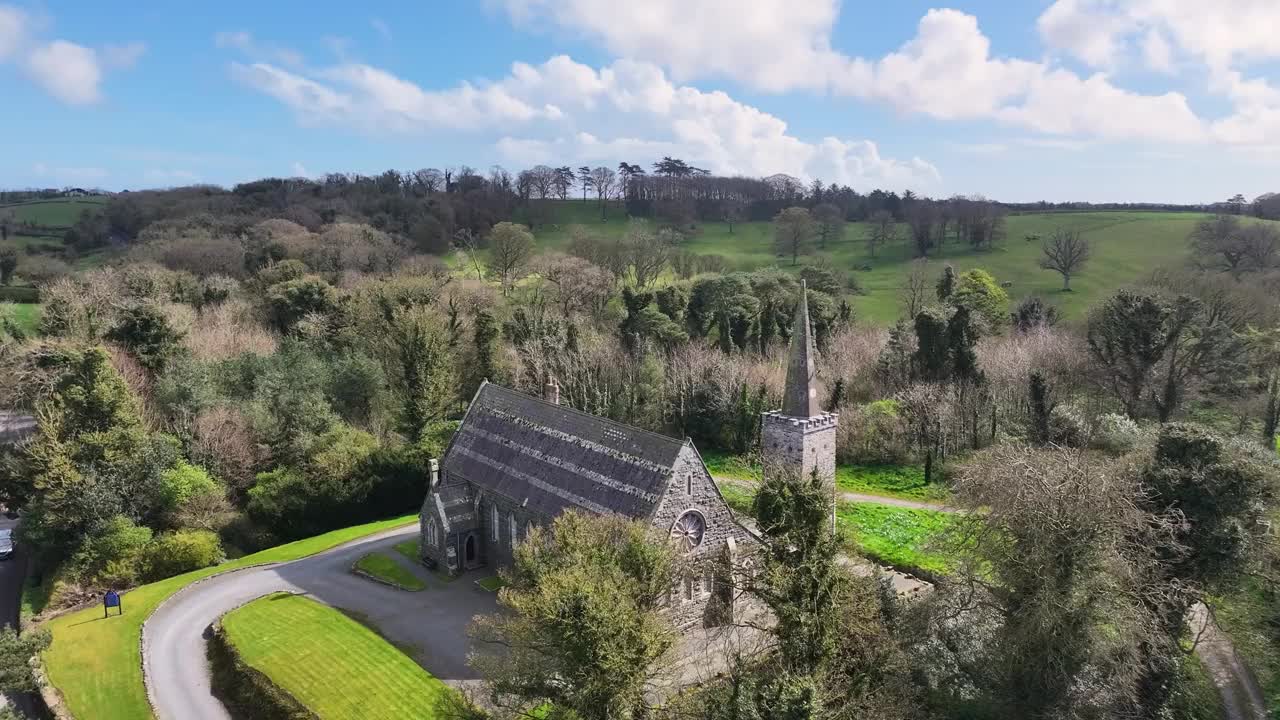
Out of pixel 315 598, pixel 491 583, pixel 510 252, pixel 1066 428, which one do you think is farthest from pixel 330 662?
pixel 510 252

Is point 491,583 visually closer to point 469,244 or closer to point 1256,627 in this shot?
point 1256,627

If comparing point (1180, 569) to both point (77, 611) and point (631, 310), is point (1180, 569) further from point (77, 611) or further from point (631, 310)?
point (631, 310)

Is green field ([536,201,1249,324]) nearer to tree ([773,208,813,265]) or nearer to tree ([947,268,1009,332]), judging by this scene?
tree ([773,208,813,265])

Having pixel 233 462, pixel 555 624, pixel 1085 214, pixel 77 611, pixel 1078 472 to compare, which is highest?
pixel 1085 214

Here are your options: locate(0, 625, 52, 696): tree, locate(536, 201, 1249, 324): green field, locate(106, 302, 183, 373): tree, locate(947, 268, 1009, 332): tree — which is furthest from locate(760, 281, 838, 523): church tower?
locate(536, 201, 1249, 324): green field

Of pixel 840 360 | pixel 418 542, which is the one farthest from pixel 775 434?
pixel 840 360
